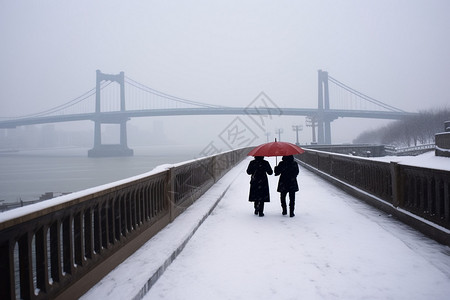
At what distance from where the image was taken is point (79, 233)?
3.32 m

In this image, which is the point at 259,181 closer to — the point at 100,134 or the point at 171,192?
the point at 171,192

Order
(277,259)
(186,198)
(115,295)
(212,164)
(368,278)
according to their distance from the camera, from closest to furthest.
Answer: (115,295) < (368,278) < (277,259) < (186,198) < (212,164)

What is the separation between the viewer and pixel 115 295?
3.28m

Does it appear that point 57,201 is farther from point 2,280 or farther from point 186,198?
point 186,198

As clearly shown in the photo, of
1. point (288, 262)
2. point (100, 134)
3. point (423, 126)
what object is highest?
point (100, 134)

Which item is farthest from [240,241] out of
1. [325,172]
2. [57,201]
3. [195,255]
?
[325,172]

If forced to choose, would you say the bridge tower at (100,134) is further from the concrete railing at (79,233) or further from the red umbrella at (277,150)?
the concrete railing at (79,233)

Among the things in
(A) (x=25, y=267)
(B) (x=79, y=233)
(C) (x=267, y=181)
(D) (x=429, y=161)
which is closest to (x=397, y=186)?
(C) (x=267, y=181)

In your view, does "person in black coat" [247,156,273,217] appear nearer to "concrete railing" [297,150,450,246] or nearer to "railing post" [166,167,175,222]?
"railing post" [166,167,175,222]

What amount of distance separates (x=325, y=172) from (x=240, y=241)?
33.1 ft

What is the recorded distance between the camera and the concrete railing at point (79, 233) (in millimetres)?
2537

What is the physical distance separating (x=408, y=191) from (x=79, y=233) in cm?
532

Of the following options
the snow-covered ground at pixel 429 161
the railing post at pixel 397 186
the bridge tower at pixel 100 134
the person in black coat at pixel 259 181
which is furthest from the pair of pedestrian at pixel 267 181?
the bridge tower at pixel 100 134

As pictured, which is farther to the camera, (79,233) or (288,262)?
(288,262)
